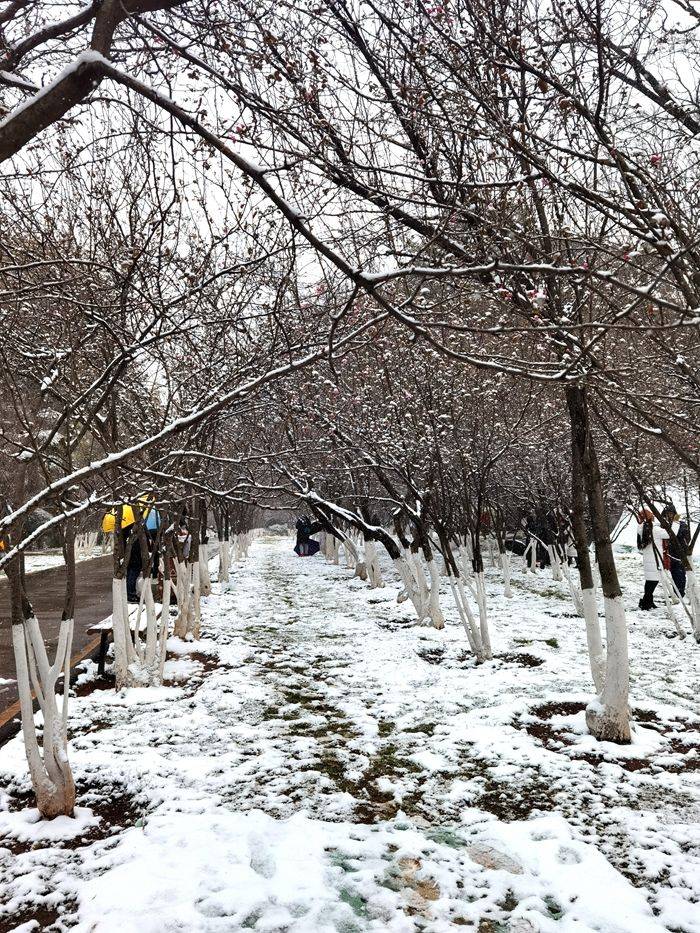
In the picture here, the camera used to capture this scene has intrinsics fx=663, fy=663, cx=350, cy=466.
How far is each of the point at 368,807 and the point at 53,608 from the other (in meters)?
10.2

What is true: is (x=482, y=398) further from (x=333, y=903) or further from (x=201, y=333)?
(x=333, y=903)

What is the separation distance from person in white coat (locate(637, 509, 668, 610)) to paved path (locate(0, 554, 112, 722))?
31.9 feet

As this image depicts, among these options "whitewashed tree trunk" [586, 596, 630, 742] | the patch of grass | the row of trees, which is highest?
the row of trees

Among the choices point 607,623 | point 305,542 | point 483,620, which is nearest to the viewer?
point 607,623

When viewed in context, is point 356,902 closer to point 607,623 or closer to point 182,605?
point 607,623

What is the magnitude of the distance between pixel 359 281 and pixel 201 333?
24.3 ft

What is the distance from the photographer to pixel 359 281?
8.94 feet

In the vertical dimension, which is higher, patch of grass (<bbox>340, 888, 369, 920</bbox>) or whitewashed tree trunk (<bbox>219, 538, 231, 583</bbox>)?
whitewashed tree trunk (<bbox>219, 538, 231, 583</bbox>)

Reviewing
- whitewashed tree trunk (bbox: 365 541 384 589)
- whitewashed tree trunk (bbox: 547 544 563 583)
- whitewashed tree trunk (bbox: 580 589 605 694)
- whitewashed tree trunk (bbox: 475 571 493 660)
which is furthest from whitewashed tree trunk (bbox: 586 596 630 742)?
whitewashed tree trunk (bbox: 547 544 563 583)

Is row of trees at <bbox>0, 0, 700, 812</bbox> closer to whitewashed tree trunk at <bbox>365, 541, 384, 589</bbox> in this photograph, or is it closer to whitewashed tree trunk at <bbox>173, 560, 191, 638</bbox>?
whitewashed tree trunk at <bbox>173, 560, 191, 638</bbox>

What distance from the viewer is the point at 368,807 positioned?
184 inches

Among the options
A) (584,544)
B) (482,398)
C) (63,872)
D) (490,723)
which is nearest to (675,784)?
(490,723)

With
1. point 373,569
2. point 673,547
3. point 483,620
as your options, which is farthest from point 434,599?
point 373,569

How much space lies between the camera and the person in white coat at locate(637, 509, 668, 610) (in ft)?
39.8
